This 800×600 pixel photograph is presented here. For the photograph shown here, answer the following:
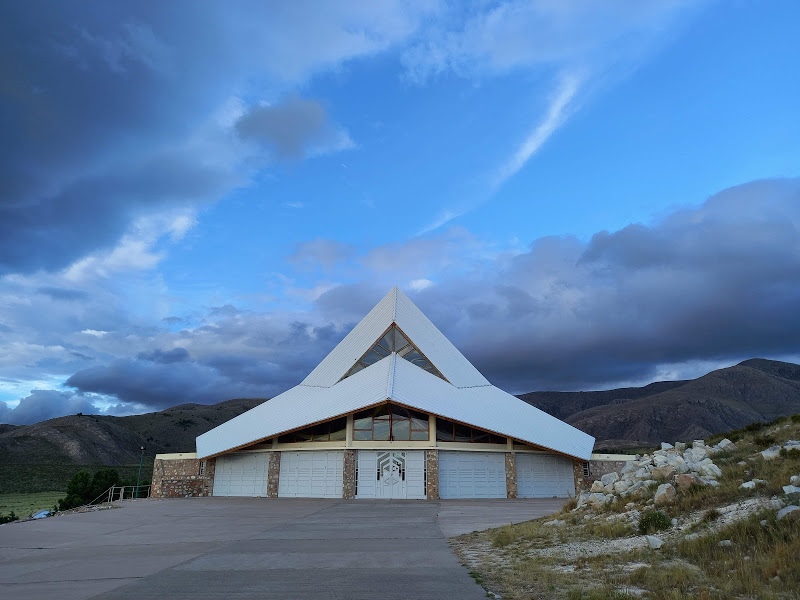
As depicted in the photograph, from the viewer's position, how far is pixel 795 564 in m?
7.01

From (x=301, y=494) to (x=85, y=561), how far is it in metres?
19.6

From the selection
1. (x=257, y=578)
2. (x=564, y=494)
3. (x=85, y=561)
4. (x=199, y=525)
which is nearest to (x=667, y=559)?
(x=257, y=578)

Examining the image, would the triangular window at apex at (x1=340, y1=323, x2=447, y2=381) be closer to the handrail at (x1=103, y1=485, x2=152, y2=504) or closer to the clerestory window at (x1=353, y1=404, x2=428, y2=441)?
the clerestory window at (x1=353, y1=404, x2=428, y2=441)

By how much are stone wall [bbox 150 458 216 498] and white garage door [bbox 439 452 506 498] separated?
1345 cm

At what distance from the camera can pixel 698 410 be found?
397 feet

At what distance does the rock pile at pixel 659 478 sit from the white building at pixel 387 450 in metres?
13.7

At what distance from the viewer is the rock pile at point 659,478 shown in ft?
38.7

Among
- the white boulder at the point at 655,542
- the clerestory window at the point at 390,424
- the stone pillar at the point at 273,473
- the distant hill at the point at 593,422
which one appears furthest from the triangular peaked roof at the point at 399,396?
the distant hill at the point at 593,422

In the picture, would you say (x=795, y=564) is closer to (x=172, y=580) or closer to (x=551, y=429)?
(x=172, y=580)

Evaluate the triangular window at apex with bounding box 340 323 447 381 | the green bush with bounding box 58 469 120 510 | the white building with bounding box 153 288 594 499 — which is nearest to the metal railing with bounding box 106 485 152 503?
the green bush with bounding box 58 469 120 510

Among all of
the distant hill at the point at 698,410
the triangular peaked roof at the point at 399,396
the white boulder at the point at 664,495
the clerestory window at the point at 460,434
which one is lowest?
Result: the white boulder at the point at 664,495

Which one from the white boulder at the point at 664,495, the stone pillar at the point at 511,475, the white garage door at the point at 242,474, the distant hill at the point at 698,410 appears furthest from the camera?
the distant hill at the point at 698,410

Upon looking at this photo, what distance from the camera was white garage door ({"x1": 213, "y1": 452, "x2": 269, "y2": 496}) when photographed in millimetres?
31031

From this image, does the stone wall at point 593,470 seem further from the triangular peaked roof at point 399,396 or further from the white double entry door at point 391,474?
the white double entry door at point 391,474
